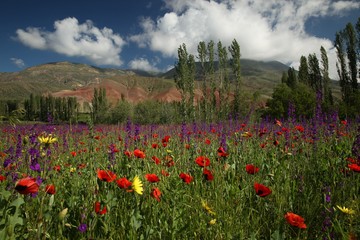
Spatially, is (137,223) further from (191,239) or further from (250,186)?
(250,186)

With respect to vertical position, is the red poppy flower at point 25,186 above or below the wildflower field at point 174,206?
above

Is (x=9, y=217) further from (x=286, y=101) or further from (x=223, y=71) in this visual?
(x=223, y=71)

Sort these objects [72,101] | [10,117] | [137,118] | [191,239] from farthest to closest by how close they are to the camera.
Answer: [72,101]
[137,118]
[10,117]
[191,239]

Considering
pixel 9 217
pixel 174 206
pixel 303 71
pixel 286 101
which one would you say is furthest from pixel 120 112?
pixel 9 217

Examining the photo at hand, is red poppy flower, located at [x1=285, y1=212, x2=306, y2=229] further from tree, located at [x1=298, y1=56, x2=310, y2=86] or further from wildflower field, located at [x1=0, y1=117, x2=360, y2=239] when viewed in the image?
tree, located at [x1=298, y1=56, x2=310, y2=86]

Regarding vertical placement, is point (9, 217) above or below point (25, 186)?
below

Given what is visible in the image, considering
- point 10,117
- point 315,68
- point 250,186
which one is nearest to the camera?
point 10,117

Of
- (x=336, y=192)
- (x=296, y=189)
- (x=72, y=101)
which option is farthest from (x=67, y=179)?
(x=72, y=101)

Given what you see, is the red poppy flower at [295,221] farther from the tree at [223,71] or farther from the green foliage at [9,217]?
the tree at [223,71]

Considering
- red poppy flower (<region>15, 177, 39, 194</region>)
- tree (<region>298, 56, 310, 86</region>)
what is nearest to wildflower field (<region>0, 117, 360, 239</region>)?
red poppy flower (<region>15, 177, 39, 194</region>)

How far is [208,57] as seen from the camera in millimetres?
41438

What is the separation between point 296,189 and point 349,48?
42.7 meters

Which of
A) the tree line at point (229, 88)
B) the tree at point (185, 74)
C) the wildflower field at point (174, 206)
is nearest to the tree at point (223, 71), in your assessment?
the tree line at point (229, 88)

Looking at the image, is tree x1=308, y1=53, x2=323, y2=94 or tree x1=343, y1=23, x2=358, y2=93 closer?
tree x1=343, y1=23, x2=358, y2=93
